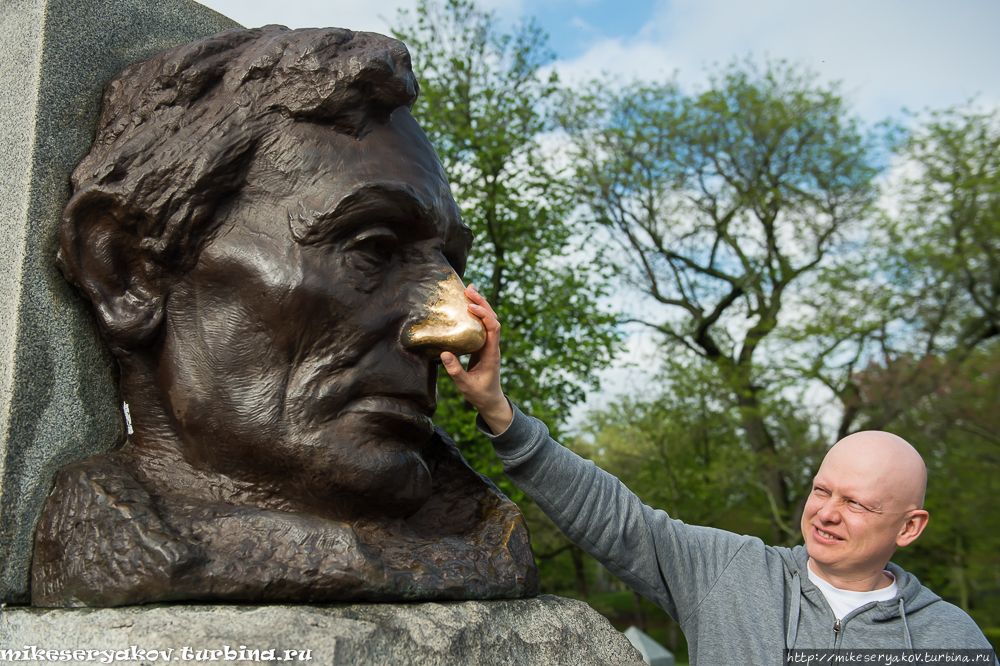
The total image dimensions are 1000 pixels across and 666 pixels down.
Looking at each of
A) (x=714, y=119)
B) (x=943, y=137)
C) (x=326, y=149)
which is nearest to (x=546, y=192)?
(x=714, y=119)

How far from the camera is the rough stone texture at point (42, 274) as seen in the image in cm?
221

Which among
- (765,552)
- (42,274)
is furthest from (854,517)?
(42,274)

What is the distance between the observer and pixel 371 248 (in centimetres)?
235

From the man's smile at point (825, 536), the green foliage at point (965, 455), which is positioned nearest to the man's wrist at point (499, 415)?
the man's smile at point (825, 536)

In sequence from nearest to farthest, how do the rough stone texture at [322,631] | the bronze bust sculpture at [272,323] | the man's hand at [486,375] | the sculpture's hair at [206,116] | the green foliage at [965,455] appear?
1. the rough stone texture at [322,631]
2. the bronze bust sculpture at [272,323]
3. the sculpture's hair at [206,116]
4. the man's hand at [486,375]
5. the green foliage at [965,455]

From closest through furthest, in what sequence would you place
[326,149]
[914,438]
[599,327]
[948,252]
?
[326,149] → [599,327] → [914,438] → [948,252]

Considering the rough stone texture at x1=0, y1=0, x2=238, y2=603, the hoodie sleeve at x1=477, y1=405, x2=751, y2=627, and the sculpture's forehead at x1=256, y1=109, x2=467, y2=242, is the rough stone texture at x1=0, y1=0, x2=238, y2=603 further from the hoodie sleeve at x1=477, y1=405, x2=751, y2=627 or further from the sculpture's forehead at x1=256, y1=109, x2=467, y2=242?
the hoodie sleeve at x1=477, y1=405, x2=751, y2=627

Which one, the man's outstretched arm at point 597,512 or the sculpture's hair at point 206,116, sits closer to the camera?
the sculpture's hair at point 206,116

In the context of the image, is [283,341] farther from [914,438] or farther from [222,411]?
[914,438]

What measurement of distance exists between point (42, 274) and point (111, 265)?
21 centimetres

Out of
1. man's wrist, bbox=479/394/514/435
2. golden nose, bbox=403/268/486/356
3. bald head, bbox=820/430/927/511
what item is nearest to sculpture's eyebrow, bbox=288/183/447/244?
golden nose, bbox=403/268/486/356

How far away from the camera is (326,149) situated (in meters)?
2.37

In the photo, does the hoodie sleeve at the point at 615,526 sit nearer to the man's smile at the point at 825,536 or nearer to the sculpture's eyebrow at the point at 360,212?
the man's smile at the point at 825,536

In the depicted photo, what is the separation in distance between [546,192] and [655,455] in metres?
8.31
